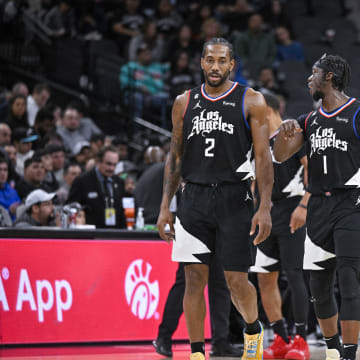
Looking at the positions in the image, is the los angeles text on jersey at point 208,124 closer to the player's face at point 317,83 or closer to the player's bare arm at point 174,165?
the player's bare arm at point 174,165

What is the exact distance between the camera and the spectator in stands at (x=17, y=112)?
34.2ft

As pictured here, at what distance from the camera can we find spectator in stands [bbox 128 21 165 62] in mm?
14047

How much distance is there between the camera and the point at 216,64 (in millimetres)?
5008

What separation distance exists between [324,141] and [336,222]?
566 millimetres

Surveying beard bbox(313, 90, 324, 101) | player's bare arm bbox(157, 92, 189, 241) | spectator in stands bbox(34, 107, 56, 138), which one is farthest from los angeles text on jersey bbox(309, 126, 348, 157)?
spectator in stands bbox(34, 107, 56, 138)

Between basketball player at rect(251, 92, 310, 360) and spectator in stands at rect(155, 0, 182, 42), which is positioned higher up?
spectator in stands at rect(155, 0, 182, 42)

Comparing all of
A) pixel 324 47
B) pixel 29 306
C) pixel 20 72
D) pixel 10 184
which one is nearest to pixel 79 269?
pixel 29 306

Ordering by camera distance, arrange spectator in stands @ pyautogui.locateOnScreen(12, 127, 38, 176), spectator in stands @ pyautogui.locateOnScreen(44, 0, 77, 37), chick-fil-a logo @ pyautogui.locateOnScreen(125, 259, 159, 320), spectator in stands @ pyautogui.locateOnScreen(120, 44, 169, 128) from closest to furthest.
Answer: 1. chick-fil-a logo @ pyautogui.locateOnScreen(125, 259, 159, 320)
2. spectator in stands @ pyautogui.locateOnScreen(12, 127, 38, 176)
3. spectator in stands @ pyautogui.locateOnScreen(120, 44, 169, 128)
4. spectator in stands @ pyautogui.locateOnScreen(44, 0, 77, 37)

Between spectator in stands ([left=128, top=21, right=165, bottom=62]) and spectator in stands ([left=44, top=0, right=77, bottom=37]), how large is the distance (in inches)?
47.2

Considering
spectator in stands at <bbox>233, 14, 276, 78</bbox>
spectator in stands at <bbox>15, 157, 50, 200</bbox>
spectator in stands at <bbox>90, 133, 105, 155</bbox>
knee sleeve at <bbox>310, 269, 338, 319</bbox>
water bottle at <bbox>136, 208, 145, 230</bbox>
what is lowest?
knee sleeve at <bbox>310, 269, 338, 319</bbox>

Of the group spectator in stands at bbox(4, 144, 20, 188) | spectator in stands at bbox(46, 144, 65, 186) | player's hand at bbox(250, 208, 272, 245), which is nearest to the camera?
player's hand at bbox(250, 208, 272, 245)

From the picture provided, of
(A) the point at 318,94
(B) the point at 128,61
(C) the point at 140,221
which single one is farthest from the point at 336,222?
(B) the point at 128,61

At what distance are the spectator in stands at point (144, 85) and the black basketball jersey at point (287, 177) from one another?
6638mm

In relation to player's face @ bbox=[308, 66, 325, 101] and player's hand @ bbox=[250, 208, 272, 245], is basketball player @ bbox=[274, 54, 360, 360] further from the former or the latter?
player's hand @ bbox=[250, 208, 272, 245]
